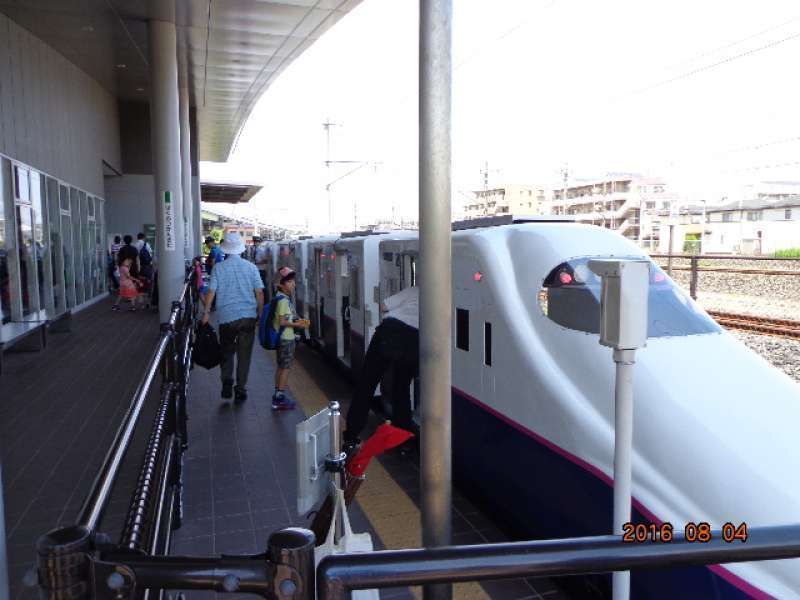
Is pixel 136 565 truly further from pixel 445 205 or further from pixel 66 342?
pixel 66 342

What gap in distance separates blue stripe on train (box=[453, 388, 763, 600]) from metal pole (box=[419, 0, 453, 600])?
31.6 inches

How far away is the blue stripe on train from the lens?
2445mm

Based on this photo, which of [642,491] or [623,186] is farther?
[623,186]

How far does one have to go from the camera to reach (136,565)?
1.11 metres

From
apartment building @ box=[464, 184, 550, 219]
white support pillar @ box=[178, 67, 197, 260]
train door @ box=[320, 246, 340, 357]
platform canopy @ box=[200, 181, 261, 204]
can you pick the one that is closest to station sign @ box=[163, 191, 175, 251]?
train door @ box=[320, 246, 340, 357]

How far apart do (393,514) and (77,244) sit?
1200 centimetres

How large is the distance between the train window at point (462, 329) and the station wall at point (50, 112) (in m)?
7.86

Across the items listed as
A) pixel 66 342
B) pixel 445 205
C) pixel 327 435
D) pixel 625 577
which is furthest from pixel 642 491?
pixel 66 342

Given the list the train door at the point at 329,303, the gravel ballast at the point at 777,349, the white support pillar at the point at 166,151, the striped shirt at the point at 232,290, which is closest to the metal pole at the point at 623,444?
the striped shirt at the point at 232,290

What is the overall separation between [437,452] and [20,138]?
10242 millimetres

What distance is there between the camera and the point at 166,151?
11109 mm

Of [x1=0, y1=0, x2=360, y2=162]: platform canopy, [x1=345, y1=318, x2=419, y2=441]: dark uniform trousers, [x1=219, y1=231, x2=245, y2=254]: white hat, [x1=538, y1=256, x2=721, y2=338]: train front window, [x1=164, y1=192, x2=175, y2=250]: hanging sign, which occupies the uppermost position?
[x1=0, y1=0, x2=360, y2=162]: platform canopy

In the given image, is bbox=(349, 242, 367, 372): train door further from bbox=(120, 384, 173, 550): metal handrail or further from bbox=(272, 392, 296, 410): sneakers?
bbox=(120, 384, 173, 550): metal handrail

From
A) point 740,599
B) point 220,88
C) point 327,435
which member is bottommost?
point 740,599
